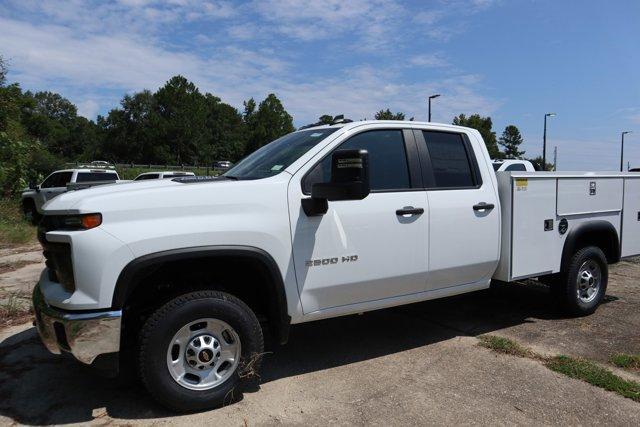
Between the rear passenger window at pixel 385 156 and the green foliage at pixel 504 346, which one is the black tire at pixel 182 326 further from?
the green foliage at pixel 504 346

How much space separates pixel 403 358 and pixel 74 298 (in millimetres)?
2749

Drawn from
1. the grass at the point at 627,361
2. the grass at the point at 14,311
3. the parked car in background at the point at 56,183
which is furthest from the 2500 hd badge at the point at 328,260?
the parked car in background at the point at 56,183

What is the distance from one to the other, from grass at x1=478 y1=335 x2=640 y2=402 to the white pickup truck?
1.93 feet

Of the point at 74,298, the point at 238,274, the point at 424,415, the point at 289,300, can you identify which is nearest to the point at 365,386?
the point at 424,415

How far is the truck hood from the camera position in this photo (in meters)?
3.19

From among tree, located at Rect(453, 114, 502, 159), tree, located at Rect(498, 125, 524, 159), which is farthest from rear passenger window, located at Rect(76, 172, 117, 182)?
tree, located at Rect(498, 125, 524, 159)

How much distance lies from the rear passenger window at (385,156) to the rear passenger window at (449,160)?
1.10 ft

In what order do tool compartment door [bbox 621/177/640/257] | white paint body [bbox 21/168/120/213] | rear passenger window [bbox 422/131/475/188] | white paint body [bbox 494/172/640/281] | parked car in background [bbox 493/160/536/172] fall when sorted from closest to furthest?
rear passenger window [bbox 422/131/475/188] < white paint body [bbox 494/172/640/281] < tool compartment door [bbox 621/177/640/257] < parked car in background [bbox 493/160/536/172] < white paint body [bbox 21/168/120/213]

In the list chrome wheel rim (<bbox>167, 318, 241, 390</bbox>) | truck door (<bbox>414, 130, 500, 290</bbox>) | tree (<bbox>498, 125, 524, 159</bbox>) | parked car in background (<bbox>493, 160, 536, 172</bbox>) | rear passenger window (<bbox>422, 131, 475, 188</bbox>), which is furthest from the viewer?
tree (<bbox>498, 125, 524, 159</bbox>)

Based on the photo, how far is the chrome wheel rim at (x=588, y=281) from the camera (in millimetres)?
5681

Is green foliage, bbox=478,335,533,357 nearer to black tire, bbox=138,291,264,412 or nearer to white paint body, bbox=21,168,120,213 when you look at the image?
black tire, bbox=138,291,264,412

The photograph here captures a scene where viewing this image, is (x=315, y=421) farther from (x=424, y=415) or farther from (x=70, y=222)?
(x=70, y=222)

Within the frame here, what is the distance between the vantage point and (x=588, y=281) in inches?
227

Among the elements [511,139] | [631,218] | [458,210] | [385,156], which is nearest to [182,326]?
[385,156]
